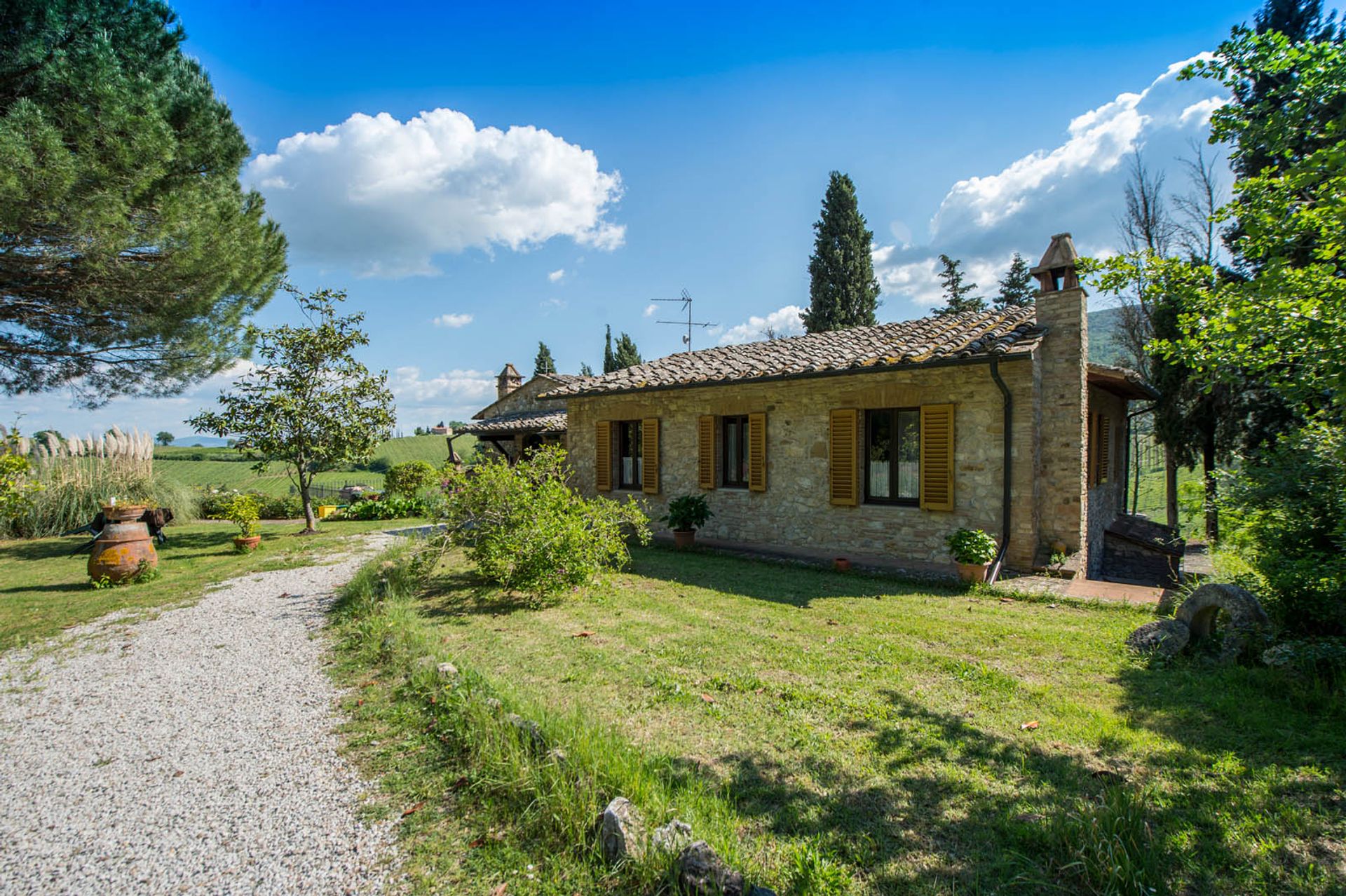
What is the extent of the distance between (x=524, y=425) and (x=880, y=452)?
12.3 meters

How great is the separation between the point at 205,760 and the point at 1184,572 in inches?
463

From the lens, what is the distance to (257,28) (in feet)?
25.7

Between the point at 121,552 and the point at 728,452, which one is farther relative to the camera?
the point at 728,452

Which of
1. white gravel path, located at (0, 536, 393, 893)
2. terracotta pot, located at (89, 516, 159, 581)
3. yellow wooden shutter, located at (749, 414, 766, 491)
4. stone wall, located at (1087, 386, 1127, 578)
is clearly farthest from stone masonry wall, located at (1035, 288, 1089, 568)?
terracotta pot, located at (89, 516, 159, 581)

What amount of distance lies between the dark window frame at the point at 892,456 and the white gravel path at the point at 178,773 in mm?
8050

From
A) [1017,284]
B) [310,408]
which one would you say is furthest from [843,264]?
[310,408]

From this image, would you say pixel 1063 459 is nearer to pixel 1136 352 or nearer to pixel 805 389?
pixel 805 389

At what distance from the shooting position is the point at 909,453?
30.8ft

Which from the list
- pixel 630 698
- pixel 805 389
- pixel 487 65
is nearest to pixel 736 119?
pixel 487 65

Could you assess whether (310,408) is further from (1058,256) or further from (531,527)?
(1058,256)

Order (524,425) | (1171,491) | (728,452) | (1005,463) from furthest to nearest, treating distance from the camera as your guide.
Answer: (524,425) → (1171,491) → (728,452) → (1005,463)

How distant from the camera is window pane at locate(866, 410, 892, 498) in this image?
375 inches

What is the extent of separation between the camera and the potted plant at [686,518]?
11.0 meters

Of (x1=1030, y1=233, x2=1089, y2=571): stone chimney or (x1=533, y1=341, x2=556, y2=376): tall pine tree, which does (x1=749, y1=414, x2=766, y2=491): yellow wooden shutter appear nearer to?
(x1=1030, y1=233, x2=1089, y2=571): stone chimney
